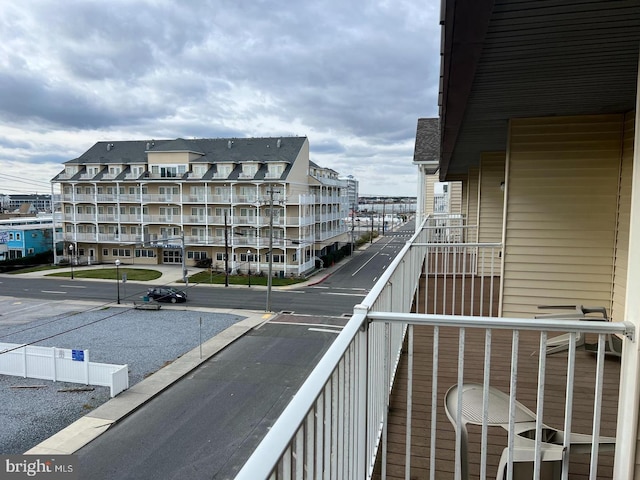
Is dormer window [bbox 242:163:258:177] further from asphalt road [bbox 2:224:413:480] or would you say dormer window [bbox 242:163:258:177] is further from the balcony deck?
the balcony deck

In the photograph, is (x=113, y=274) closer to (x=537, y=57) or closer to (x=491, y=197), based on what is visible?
(x=491, y=197)

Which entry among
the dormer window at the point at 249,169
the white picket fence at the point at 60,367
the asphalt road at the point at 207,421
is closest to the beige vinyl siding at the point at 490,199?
the asphalt road at the point at 207,421

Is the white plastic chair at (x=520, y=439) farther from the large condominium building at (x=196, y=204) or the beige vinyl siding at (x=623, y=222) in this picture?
the large condominium building at (x=196, y=204)

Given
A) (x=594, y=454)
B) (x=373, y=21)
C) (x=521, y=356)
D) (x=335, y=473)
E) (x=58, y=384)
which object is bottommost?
(x=58, y=384)

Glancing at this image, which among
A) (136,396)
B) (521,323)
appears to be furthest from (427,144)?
(521,323)

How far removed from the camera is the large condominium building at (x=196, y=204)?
103 ft

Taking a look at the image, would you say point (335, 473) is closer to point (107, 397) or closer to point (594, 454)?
point (594, 454)

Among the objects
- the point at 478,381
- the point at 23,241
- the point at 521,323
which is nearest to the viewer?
the point at 521,323

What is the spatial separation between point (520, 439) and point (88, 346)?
17.5m

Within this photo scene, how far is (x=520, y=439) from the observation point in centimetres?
210

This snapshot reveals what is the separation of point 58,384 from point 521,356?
1375 cm

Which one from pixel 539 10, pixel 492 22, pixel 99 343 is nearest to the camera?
pixel 539 10

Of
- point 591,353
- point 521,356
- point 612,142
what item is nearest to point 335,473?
point 521,356

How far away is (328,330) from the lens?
18062mm
